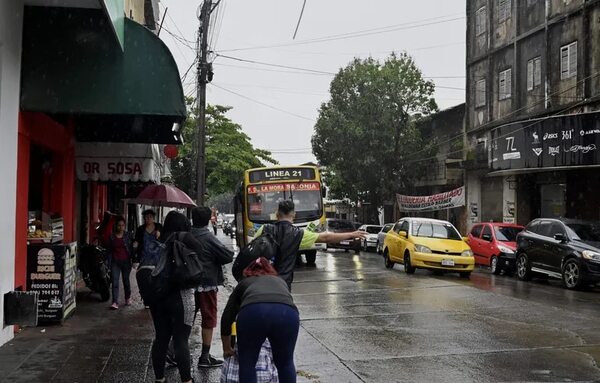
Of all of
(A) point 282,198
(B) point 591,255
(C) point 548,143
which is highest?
(C) point 548,143

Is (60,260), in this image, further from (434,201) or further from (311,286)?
(434,201)

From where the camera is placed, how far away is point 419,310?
1071 centimetres

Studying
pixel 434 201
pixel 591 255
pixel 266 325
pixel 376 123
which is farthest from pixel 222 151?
pixel 266 325

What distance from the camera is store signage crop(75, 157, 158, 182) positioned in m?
13.2

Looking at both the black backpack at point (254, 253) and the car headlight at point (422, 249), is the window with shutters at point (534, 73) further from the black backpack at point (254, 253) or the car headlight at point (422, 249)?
the black backpack at point (254, 253)

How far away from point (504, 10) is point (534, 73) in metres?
3.94

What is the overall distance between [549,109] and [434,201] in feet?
27.4

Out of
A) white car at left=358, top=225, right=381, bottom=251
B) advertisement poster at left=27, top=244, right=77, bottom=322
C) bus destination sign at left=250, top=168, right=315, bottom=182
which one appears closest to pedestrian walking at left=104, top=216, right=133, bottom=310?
advertisement poster at left=27, top=244, right=77, bottom=322

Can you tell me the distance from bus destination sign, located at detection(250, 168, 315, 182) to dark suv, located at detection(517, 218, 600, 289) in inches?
283

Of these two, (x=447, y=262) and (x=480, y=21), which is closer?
(x=447, y=262)

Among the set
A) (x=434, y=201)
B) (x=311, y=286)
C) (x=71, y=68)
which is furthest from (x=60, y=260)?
(x=434, y=201)

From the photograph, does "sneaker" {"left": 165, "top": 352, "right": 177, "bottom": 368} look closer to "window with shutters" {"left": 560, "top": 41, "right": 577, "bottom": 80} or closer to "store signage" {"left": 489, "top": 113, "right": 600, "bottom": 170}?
"store signage" {"left": 489, "top": 113, "right": 600, "bottom": 170}

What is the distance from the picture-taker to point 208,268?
6.32 m

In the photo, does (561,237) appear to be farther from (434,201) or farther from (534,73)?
(434,201)
